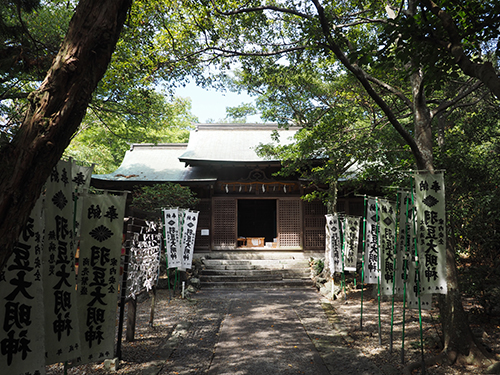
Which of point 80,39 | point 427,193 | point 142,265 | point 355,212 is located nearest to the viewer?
point 80,39

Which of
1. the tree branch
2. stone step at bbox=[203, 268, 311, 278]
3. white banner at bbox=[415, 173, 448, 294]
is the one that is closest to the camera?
the tree branch

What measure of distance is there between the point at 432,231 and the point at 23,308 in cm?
509

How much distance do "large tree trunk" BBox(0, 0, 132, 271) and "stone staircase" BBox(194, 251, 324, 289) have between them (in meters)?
10.7

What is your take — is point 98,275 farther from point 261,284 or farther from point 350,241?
point 261,284

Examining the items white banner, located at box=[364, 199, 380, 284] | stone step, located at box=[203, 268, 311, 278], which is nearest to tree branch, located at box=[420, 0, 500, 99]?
white banner, located at box=[364, 199, 380, 284]

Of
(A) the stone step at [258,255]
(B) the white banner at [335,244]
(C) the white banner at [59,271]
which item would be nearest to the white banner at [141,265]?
(C) the white banner at [59,271]

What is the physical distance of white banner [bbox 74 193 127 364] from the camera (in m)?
4.03

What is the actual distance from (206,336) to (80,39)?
6.13 m

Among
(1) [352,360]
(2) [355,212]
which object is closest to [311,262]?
(2) [355,212]

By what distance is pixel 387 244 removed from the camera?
6410 mm

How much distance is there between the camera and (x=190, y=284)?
1171 cm

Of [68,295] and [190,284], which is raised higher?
[68,295]

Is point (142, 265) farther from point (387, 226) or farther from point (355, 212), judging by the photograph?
point (355, 212)

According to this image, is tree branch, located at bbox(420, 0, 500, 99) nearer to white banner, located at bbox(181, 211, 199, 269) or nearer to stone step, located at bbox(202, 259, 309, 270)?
white banner, located at bbox(181, 211, 199, 269)
